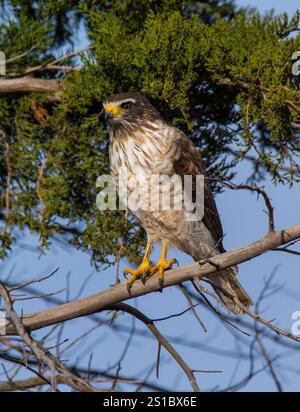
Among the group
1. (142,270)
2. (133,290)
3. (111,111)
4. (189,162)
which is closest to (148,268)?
(142,270)

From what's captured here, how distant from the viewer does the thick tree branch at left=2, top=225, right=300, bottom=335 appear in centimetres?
489

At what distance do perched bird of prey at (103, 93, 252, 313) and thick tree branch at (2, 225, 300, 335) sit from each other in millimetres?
353

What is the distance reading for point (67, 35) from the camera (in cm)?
717

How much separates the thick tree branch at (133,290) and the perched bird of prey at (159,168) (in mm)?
353

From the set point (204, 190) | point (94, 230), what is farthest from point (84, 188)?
point (204, 190)

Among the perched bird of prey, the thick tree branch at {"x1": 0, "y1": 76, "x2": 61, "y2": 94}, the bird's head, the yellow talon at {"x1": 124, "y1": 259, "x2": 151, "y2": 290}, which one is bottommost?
the yellow talon at {"x1": 124, "y1": 259, "x2": 151, "y2": 290}

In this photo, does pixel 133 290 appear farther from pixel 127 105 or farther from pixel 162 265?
pixel 127 105

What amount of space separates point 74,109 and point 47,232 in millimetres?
940

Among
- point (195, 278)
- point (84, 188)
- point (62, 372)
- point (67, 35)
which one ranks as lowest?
point (62, 372)

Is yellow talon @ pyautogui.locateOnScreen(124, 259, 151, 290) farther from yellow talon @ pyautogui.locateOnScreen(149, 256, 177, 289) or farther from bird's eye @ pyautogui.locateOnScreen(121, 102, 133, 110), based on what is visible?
bird's eye @ pyautogui.locateOnScreen(121, 102, 133, 110)

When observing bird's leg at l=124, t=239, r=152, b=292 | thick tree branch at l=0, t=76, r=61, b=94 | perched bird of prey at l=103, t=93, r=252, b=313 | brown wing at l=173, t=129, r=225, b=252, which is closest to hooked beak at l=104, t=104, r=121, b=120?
perched bird of prey at l=103, t=93, r=252, b=313

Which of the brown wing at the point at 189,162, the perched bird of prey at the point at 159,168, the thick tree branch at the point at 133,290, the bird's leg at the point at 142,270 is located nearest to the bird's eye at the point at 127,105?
Answer: the perched bird of prey at the point at 159,168

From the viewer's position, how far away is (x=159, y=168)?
5.95 metres
